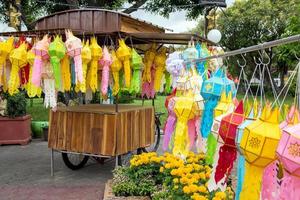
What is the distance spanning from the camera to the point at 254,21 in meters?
27.1

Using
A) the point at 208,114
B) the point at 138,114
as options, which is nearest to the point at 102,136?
the point at 138,114

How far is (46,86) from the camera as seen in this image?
529cm

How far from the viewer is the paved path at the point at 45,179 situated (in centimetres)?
603

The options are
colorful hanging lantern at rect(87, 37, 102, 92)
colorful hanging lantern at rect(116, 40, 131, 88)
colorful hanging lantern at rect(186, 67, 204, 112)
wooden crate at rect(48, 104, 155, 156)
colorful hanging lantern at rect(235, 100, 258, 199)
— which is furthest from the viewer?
wooden crate at rect(48, 104, 155, 156)

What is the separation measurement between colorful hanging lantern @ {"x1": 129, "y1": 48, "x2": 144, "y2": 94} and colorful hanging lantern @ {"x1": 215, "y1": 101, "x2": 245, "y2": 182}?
3.48 metres

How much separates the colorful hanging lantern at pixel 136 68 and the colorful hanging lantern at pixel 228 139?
348cm

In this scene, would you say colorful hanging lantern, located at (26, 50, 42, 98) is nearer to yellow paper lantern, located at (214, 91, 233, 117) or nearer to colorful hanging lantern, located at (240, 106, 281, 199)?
yellow paper lantern, located at (214, 91, 233, 117)

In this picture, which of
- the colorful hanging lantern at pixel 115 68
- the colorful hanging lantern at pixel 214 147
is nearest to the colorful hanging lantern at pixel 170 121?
the colorful hanging lantern at pixel 214 147

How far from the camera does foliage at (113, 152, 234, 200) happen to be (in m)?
4.15

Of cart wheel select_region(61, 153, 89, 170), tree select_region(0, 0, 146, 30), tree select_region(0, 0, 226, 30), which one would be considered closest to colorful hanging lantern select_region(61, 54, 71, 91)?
cart wheel select_region(61, 153, 89, 170)

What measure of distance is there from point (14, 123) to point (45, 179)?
3.50 metres

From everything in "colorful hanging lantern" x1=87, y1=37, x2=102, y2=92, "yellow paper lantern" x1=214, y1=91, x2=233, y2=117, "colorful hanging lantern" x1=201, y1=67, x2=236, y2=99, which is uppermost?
"colorful hanging lantern" x1=87, y1=37, x2=102, y2=92

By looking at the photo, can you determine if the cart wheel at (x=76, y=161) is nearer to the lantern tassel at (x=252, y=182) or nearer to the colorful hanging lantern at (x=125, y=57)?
the colorful hanging lantern at (x=125, y=57)

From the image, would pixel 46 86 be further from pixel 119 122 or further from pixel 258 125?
pixel 258 125
